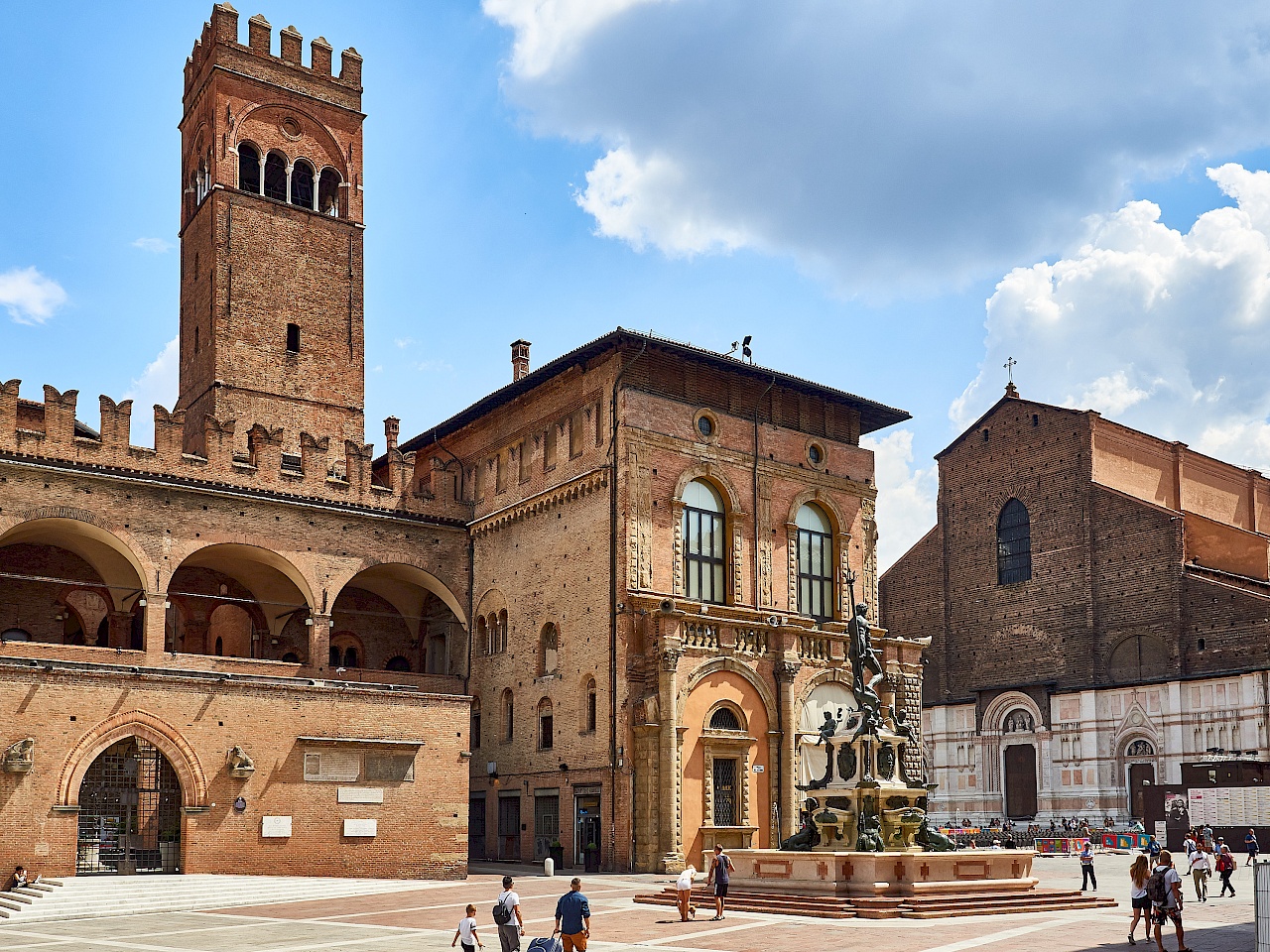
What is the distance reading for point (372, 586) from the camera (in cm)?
3922

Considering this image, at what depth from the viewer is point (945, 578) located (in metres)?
53.8

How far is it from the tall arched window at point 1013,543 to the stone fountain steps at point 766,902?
99.7ft

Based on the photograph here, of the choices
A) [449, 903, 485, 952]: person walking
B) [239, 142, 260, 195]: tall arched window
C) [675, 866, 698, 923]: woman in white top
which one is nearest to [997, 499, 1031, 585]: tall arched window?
[239, 142, 260, 195]: tall arched window

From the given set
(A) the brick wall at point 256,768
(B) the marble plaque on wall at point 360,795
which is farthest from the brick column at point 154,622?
(B) the marble plaque on wall at point 360,795

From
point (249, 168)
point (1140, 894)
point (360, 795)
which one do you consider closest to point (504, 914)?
point (1140, 894)

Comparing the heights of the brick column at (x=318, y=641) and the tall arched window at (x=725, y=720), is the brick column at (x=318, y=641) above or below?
above

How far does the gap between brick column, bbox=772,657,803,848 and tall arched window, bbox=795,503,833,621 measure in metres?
2.67

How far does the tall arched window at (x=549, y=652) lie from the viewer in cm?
3511

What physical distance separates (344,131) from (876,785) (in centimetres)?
2870

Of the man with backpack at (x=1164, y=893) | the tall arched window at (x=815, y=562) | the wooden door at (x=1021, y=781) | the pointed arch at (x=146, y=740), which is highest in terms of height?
the tall arched window at (x=815, y=562)

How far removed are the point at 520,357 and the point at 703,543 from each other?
35.6 ft

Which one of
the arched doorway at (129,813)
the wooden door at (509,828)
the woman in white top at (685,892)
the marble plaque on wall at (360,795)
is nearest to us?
the woman in white top at (685,892)

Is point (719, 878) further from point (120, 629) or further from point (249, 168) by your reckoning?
point (249, 168)

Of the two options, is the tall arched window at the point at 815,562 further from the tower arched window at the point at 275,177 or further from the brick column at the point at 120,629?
the tower arched window at the point at 275,177
